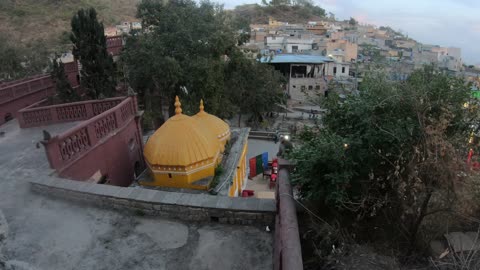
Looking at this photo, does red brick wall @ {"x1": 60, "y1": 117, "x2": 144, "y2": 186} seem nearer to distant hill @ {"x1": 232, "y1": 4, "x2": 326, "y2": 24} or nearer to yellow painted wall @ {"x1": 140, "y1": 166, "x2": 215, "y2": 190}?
yellow painted wall @ {"x1": 140, "y1": 166, "x2": 215, "y2": 190}

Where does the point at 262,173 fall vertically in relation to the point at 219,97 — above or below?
below

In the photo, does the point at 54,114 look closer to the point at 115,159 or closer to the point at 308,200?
the point at 115,159

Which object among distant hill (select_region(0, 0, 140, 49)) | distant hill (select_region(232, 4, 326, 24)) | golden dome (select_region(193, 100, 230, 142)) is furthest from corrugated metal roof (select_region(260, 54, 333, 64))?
distant hill (select_region(232, 4, 326, 24))

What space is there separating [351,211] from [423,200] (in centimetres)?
101

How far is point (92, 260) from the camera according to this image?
5027 mm

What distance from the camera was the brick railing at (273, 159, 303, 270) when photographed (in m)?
3.62

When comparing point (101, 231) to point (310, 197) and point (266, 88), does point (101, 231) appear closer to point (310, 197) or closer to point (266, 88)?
point (310, 197)

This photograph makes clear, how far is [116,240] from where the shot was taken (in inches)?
215

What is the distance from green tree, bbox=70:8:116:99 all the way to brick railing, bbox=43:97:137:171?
539 cm

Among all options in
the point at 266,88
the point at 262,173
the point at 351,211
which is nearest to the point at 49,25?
the point at 266,88

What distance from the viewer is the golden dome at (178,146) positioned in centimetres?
1105

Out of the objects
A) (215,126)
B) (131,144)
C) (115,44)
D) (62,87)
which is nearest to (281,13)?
(115,44)

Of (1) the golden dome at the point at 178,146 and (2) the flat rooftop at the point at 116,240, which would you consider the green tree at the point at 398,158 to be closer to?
(2) the flat rooftop at the point at 116,240

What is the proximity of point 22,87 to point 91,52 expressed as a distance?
12.7 ft
